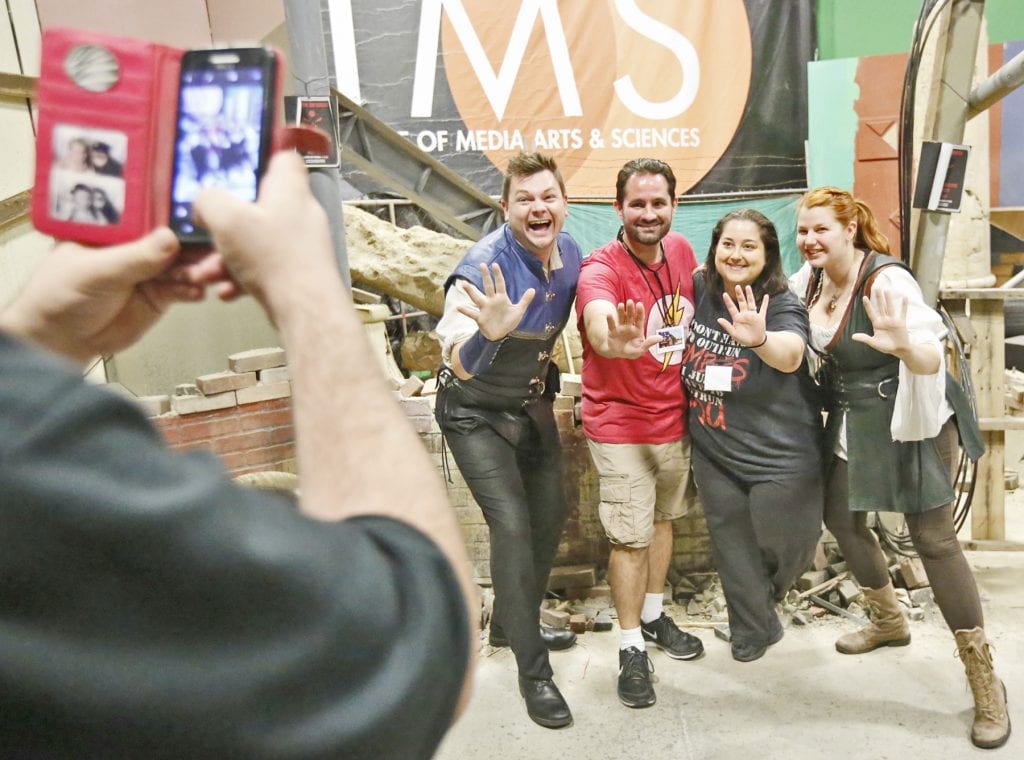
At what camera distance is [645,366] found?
3.01 m

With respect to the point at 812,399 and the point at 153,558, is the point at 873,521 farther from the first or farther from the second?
the point at 153,558

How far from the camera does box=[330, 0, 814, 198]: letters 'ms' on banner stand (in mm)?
6328

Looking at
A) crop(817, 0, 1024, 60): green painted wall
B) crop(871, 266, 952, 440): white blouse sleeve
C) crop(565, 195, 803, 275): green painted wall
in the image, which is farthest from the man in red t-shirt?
crop(817, 0, 1024, 60): green painted wall

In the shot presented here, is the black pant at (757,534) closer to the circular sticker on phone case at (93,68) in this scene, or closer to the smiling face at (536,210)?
the smiling face at (536,210)

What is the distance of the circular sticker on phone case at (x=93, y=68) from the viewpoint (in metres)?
0.88

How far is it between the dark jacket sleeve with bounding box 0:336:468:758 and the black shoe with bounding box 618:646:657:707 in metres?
2.71

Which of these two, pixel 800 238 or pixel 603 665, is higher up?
pixel 800 238

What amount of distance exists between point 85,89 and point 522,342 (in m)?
2.06

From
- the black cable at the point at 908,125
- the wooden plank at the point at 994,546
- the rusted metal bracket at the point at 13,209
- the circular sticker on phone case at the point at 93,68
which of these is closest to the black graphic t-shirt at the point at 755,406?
the black cable at the point at 908,125

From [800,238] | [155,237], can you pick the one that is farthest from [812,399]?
[155,237]

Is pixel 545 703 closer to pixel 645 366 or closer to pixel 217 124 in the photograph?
pixel 645 366

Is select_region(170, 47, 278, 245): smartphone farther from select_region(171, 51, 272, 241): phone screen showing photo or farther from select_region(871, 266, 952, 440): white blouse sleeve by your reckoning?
select_region(871, 266, 952, 440): white blouse sleeve

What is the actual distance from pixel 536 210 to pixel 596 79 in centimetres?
418

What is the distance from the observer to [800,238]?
2.73 metres
